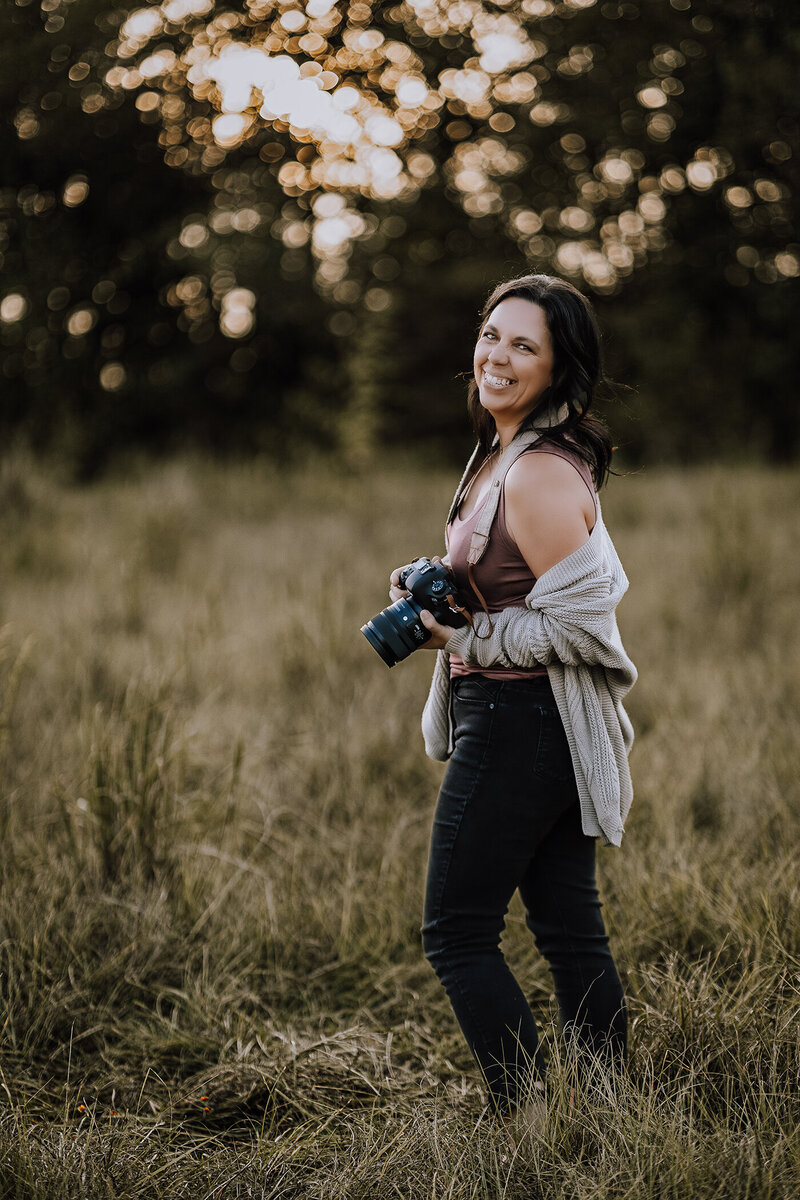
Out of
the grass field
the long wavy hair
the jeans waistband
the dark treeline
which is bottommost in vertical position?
the grass field

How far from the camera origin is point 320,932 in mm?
3045

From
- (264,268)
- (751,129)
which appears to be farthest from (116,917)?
(264,268)

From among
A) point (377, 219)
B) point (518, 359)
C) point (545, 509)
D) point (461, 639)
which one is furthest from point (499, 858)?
point (377, 219)

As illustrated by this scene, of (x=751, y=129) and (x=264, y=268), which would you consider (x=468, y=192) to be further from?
(x=751, y=129)

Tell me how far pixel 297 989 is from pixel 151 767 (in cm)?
78

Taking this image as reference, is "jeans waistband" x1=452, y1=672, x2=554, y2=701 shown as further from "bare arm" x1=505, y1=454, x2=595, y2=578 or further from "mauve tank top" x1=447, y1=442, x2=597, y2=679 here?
"bare arm" x1=505, y1=454, x2=595, y2=578

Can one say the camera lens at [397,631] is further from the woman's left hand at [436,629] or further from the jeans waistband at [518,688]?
the jeans waistband at [518,688]

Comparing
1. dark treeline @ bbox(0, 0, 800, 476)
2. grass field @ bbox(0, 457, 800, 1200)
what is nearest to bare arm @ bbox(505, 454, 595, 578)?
grass field @ bbox(0, 457, 800, 1200)

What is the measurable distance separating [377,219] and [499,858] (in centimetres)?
1465

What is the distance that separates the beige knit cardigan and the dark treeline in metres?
6.04

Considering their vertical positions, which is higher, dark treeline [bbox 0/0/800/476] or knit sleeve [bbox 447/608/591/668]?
dark treeline [bbox 0/0/800/476]

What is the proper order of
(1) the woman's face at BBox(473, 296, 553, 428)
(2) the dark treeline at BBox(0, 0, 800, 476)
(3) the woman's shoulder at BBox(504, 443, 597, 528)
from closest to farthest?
(3) the woman's shoulder at BBox(504, 443, 597, 528)
(1) the woman's face at BBox(473, 296, 553, 428)
(2) the dark treeline at BBox(0, 0, 800, 476)

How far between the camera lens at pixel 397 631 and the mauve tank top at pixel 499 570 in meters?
0.12

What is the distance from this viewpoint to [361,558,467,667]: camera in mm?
1994
